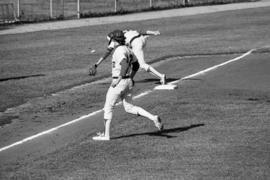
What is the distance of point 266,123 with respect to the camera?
56.0 feet

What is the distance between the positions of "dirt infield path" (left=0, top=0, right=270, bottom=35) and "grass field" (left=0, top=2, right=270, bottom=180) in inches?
289

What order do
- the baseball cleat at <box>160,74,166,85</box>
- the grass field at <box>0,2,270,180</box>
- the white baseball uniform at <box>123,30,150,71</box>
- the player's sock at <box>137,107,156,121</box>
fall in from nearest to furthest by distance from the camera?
1. the grass field at <box>0,2,270,180</box>
2. the player's sock at <box>137,107,156,121</box>
3. the white baseball uniform at <box>123,30,150,71</box>
4. the baseball cleat at <box>160,74,166,85</box>

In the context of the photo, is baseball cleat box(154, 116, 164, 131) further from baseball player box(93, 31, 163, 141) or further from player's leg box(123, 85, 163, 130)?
baseball player box(93, 31, 163, 141)

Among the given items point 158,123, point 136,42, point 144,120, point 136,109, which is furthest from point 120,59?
point 136,42

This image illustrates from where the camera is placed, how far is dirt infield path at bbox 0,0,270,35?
139 feet

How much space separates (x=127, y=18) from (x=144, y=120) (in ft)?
94.4

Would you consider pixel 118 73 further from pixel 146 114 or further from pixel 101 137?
pixel 101 137

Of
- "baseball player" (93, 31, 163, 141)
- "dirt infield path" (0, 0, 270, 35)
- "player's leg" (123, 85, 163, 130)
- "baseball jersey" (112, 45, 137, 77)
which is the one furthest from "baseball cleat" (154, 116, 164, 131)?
"dirt infield path" (0, 0, 270, 35)

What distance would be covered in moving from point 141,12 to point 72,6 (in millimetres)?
7472

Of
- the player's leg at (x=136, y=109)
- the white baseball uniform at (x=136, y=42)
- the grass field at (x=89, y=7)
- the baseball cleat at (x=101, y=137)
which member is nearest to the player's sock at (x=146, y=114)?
the player's leg at (x=136, y=109)

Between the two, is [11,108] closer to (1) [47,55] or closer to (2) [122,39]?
(2) [122,39]

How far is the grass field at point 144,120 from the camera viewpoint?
44.3ft

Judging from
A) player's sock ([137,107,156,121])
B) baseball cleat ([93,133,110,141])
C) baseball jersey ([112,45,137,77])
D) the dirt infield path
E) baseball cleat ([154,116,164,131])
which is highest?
baseball jersey ([112,45,137,77])

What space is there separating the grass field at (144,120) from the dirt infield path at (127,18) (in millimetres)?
7349
